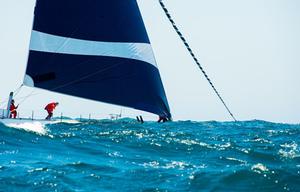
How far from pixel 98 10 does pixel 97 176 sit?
13797mm

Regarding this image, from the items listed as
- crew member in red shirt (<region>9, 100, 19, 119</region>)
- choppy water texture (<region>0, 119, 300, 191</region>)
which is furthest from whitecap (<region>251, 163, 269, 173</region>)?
crew member in red shirt (<region>9, 100, 19, 119</region>)

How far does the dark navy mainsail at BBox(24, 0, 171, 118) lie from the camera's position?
877 inches

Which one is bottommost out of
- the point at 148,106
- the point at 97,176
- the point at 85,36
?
the point at 97,176

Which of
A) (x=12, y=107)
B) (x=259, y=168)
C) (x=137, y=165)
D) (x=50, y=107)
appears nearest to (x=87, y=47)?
(x=50, y=107)

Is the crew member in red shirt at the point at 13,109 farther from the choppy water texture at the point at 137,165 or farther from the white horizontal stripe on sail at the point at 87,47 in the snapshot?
the choppy water texture at the point at 137,165

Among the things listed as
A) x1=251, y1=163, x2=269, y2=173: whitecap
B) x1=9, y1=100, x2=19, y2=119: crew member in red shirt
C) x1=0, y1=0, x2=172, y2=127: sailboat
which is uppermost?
→ x1=0, y1=0, x2=172, y2=127: sailboat

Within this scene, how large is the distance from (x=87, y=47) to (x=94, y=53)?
480 mm

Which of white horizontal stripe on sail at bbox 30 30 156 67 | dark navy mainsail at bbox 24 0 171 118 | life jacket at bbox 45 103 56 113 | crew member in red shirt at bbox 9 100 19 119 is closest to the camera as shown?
dark navy mainsail at bbox 24 0 171 118

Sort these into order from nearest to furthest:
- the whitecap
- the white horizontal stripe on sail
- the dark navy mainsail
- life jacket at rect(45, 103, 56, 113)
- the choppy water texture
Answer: the choppy water texture, the whitecap, the dark navy mainsail, the white horizontal stripe on sail, life jacket at rect(45, 103, 56, 113)

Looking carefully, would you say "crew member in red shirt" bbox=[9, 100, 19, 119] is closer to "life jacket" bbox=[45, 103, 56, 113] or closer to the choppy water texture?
"life jacket" bbox=[45, 103, 56, 113]

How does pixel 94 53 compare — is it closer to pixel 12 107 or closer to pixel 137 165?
pixel 12 107

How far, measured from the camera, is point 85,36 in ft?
75.4

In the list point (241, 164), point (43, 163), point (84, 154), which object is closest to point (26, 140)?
point (84, 154)

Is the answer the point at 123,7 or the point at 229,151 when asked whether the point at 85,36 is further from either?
the point at 229,151
